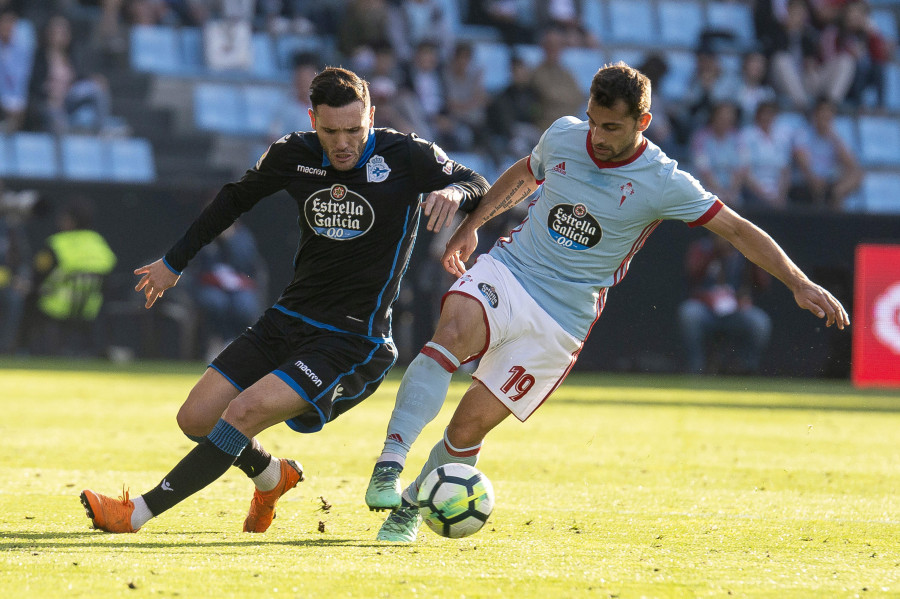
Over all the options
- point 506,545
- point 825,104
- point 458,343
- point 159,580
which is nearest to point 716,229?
point 458,343

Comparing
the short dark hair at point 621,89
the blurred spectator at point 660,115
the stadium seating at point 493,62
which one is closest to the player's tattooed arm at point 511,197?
the short dark hair at point 621,89

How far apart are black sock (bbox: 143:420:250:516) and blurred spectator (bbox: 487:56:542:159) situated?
12.1 meters

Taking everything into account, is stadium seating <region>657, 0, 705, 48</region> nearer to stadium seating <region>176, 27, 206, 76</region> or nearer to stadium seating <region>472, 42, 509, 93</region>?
stadium seating <region>472, 42, 509, 93</region>

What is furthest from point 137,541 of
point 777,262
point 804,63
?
point 804,63

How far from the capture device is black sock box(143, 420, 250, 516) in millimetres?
4945

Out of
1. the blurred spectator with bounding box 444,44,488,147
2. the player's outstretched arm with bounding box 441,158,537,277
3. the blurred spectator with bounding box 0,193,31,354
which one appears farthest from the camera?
the blurred spectator with bounding box 444,44,488,147

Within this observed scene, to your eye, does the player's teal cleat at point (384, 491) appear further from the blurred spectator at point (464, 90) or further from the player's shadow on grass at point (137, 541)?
the blurred spectator at point (464, 90)

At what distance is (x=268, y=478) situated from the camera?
5312mm

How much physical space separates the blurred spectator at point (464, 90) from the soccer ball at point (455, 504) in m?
12.9

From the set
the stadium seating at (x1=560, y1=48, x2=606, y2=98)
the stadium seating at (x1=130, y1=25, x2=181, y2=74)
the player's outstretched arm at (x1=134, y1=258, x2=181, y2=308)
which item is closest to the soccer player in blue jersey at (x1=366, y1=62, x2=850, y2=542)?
the player's outstretched arm at (x1=134, y1=258, x2=181, y2=308)

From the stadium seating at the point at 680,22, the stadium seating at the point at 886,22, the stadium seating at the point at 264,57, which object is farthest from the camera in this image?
the stadium seating at the point at 886,22

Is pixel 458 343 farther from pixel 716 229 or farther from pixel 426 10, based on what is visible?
pixel 426 10

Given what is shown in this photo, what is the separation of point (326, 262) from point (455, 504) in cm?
129

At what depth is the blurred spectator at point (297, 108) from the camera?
16.0 meters
